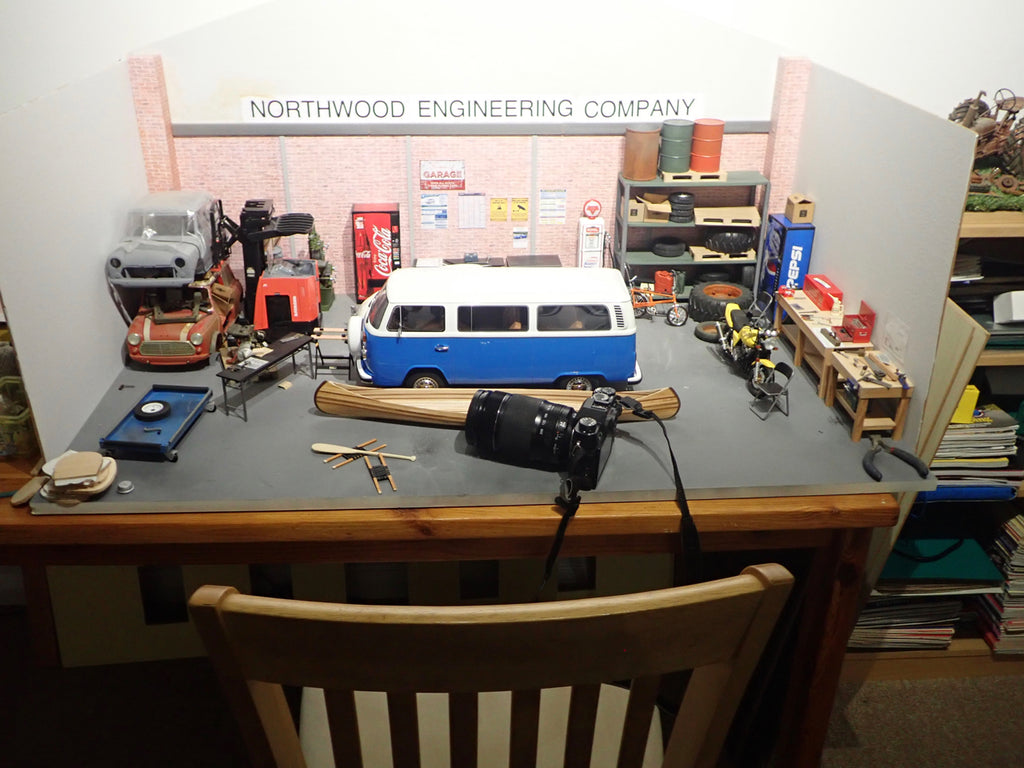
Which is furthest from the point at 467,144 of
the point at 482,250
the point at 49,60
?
the point at 49,60

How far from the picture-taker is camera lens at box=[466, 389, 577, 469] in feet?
8.19

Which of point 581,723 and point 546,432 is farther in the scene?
point 546,432

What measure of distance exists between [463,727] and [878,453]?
1.97 meters

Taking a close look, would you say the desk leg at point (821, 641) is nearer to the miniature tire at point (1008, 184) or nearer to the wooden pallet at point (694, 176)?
the miniature tire at point (1008, 184)

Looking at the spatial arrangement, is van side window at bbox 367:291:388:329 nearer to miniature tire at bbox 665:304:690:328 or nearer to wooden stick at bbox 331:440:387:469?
wooden stick at bbox 331:440:387:469

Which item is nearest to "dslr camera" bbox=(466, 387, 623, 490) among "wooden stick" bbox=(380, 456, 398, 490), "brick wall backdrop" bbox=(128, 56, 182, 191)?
"wooden stick" bbox=(380, 456, 398, 490)

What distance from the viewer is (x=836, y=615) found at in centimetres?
257

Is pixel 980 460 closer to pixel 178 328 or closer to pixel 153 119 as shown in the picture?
pixel 178 328

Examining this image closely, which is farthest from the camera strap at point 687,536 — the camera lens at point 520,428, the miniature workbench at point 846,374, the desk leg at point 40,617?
the desk leg at point 40,617

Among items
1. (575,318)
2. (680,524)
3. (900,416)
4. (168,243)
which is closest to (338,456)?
(575,318)

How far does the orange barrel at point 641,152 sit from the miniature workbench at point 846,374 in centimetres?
76

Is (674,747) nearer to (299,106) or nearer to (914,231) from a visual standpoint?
(914,231)

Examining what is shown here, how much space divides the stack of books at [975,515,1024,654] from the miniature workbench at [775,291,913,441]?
69 cm

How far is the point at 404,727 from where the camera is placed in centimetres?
113
